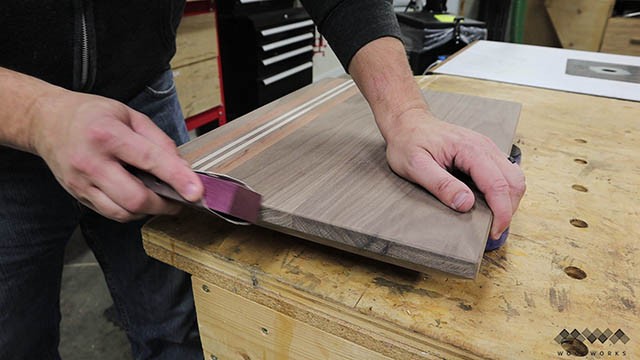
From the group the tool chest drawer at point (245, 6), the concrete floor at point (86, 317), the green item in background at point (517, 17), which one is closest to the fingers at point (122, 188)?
the concrete floor at point (86, 317)

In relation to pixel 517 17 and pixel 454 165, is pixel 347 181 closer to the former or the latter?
pixel 454 165

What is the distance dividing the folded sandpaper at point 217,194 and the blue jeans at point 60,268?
358 mm

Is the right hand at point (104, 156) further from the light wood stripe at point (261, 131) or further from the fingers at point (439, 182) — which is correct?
the fingers at point (439, 182)

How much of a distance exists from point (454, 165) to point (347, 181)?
0.41 feet

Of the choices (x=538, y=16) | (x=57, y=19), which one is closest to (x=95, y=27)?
(x=57, y=19)

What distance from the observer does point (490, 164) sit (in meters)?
0.48

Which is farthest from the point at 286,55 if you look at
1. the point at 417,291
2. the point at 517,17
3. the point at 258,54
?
the point at 517,17

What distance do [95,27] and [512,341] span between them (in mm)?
651

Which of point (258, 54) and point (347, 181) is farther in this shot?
point (258, 54)

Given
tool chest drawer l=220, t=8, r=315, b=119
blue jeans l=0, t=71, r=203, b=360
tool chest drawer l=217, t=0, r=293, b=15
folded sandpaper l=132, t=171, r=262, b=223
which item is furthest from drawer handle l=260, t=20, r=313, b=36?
folded sandpaper l=132, t=171, r=262, b=223

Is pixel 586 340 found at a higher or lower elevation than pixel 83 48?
lower

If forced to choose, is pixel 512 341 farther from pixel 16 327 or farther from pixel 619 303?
pixel 16 327

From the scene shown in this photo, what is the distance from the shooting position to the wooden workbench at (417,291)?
39 cm

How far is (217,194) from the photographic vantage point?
1.31 ft
